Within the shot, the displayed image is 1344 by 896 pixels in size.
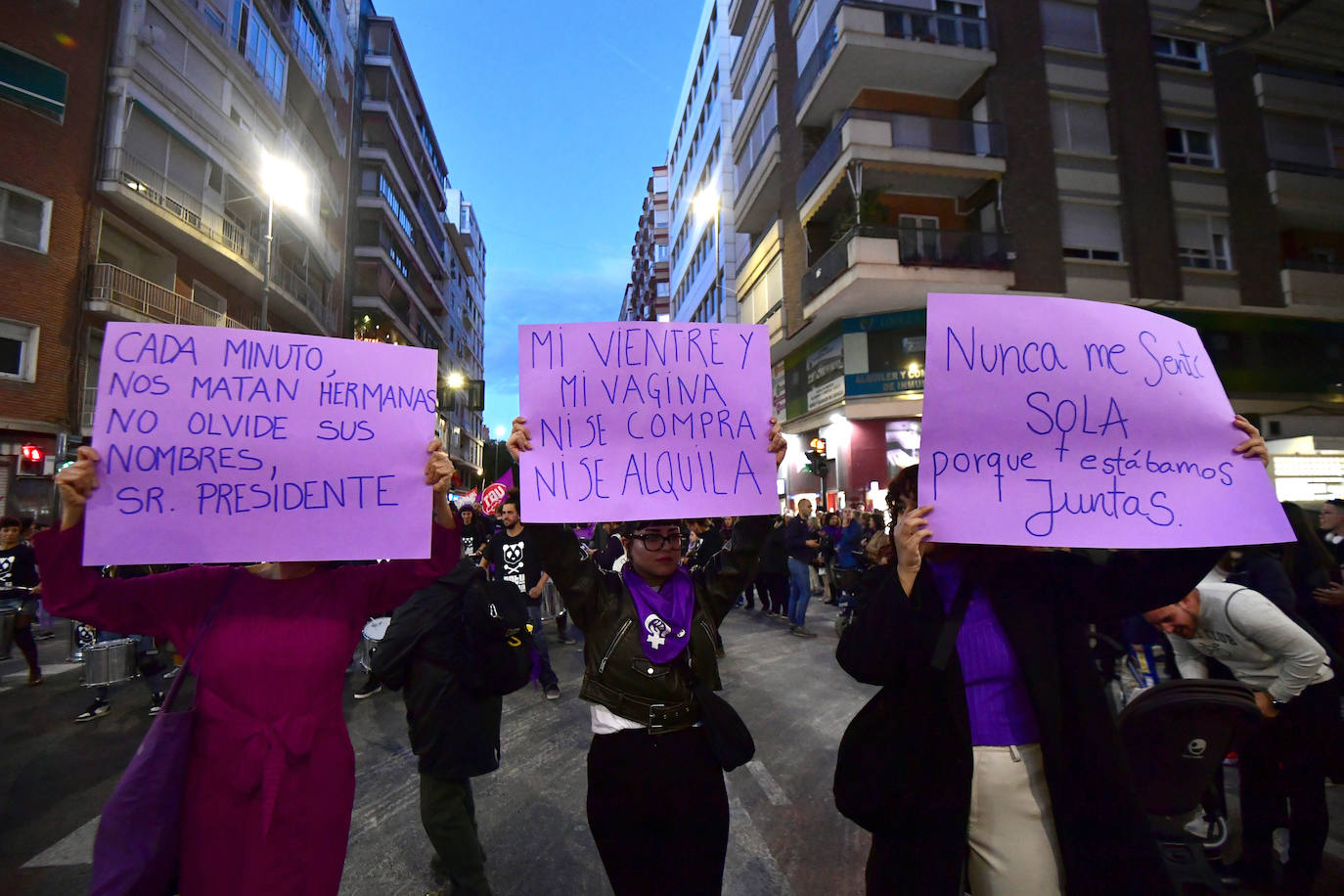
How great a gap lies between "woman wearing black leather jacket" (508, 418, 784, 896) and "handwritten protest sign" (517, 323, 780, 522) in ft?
0.45

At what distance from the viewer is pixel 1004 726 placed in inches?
77.4

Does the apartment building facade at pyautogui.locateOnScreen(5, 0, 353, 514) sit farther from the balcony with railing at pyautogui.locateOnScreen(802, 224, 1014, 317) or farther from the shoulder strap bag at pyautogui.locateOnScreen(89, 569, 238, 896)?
the balcony with railing at pyautogui.locateOnScreen(802, 224, 1014, 317)

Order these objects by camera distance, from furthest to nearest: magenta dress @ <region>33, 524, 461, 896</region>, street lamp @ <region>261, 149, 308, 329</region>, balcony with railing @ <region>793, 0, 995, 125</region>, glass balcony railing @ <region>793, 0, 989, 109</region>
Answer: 1. street lamp @ <region>261, 149, 308, 329</region>
2. glass balcony railing @ <region>793, 0, 989, 109</region>
3. balcony with railing @ <region>793, 0, 995, 125</region>
4. magenta dress @ <region>33, 524, 461, 896</region>

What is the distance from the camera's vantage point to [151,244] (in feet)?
64.2

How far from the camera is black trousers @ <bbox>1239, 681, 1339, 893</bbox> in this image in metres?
3.09

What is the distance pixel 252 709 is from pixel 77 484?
32.4 inches

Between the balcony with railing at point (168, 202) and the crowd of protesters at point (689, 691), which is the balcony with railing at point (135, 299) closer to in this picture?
the balcony with railing at point (168, 202)

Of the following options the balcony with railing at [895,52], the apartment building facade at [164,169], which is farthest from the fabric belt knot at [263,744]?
the balcony with railing at [895,52]

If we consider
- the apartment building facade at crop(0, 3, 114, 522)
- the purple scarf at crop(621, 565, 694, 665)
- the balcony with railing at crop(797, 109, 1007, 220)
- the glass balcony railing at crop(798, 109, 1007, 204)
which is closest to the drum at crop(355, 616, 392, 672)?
the purple scarf at crop(621, 565, 694, 665)

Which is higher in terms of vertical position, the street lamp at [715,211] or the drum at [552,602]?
the street lamp at [715,211]

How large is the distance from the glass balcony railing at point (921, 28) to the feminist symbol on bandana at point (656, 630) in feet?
64.1

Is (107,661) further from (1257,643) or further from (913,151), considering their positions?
(913,151)

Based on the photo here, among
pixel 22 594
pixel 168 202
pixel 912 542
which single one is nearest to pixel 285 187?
pixel 168 202

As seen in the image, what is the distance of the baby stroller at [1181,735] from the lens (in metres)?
2.54
